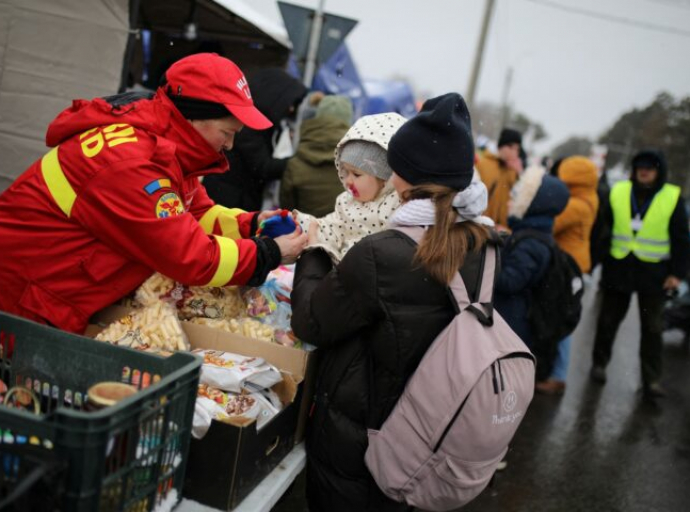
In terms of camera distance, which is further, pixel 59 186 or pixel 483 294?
pixel 483 294

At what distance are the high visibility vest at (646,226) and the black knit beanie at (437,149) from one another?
451 centimetres

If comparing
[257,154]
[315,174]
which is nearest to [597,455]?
[315,174]

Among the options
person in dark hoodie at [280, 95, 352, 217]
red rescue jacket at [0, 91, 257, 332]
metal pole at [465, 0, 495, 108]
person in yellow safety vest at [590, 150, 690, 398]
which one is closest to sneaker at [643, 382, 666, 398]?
person in yellow safety vest at [590, 150, 690, 398]

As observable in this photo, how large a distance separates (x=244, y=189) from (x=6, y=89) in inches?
72.5

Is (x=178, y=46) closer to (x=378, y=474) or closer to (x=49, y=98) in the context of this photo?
(x=49, y=98)

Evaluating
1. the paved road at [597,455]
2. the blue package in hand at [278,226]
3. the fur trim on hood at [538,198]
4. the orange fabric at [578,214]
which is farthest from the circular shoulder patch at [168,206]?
the orange fabric at [578,214]

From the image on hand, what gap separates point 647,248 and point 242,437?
5.38 meters

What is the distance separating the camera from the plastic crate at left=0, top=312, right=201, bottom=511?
1271mm

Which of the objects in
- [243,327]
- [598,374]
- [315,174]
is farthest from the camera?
[598,374]

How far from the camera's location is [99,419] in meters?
1.26

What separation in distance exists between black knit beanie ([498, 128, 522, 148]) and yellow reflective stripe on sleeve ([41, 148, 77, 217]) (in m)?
5.85

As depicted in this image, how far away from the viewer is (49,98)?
13.3 feet

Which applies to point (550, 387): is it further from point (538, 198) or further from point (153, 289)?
point (153, 289)

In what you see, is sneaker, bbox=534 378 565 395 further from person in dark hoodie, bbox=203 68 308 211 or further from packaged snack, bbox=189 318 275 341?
packaged snack, bbox=189 318 275 341
